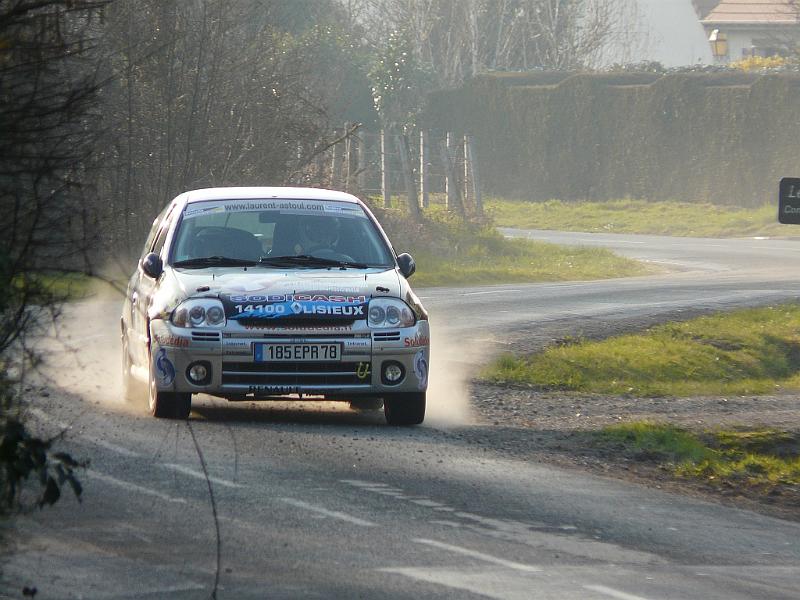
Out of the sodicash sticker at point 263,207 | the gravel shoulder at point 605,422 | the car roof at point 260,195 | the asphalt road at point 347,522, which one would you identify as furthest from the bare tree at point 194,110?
the asphalt road at point 347,522

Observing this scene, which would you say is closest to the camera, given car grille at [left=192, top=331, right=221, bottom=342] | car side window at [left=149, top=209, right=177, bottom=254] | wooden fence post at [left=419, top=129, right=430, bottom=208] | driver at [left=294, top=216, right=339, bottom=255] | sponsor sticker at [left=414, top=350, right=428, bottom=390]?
car grille at [left=192, top=331, right=221, bottom=342]

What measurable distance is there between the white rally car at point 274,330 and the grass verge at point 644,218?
3471cm

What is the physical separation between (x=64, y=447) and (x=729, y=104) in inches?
1673

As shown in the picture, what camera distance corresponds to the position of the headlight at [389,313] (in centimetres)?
1025

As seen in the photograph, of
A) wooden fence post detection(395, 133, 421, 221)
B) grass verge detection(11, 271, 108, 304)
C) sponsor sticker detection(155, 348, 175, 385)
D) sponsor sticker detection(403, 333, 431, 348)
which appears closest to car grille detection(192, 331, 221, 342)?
sponsor sticker detection(155, 348, 175, 385)

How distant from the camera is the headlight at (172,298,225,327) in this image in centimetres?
1007

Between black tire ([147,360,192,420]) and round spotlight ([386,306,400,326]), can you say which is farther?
round spotlight ([386,306,400,326])

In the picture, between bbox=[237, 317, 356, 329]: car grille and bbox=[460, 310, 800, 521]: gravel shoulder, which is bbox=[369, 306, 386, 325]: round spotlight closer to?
bbox=[237, 317, 356, 329]: car grille

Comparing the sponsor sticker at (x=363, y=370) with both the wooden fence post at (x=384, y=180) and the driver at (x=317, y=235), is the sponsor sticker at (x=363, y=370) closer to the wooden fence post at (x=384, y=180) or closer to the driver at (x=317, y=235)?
the driver at (x=317, y=235)

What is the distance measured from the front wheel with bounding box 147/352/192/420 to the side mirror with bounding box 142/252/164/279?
0.88 meters

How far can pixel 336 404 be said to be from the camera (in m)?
11.7

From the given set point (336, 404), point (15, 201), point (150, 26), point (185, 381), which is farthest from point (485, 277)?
point (15, 201)

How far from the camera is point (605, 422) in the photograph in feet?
40.2

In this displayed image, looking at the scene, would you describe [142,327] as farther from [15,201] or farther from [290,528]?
[15,201]
